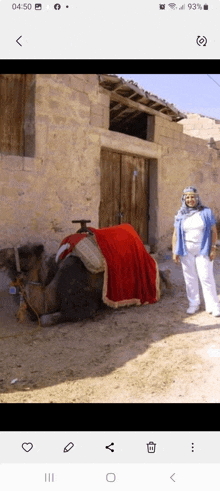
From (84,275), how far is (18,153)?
6.38ft

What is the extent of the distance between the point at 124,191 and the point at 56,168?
1.99 metres

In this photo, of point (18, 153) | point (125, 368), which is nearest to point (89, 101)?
point (18, 153)

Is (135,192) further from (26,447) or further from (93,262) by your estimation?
(26,447)

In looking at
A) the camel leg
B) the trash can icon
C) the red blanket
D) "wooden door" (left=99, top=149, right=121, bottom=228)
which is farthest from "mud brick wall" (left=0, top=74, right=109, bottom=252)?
the trash can icon

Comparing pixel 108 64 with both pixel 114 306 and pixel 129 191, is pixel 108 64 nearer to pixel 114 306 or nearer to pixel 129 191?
pixel 114 306

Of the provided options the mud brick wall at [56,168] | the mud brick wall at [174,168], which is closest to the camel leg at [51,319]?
the mud brick wall at [56,168]

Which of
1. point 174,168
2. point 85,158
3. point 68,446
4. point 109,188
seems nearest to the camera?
point 68,446

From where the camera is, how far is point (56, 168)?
206 inches

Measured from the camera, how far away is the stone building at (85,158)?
4844 millimetres

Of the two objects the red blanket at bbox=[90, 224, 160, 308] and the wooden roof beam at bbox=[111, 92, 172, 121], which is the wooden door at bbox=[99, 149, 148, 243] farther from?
the red blanket at bbox=[90, 224, 160, 308]

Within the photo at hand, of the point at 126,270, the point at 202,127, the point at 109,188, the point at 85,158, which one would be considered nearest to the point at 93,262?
the point at 126,270

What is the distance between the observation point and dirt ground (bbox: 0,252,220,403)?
2.41 meters

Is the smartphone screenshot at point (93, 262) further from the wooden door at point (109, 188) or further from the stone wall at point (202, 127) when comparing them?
the stone wall at point (202, 127)

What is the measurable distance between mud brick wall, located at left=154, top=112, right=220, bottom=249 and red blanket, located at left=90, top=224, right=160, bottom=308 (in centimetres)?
285
